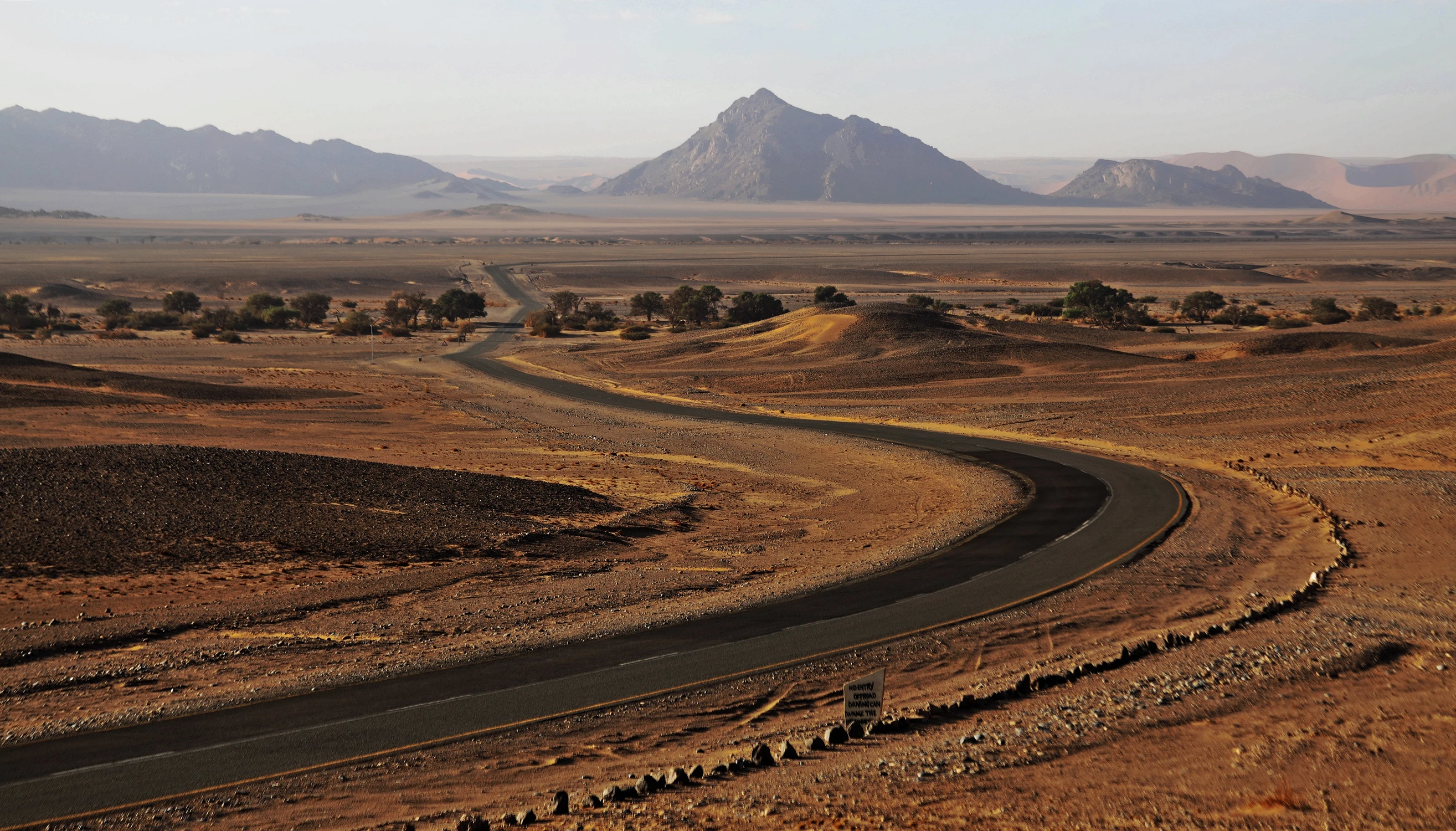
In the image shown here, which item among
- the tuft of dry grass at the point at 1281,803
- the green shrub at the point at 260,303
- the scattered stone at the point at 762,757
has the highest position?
the green shrub at the point at 260,303

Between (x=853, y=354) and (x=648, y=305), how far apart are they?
33837mm

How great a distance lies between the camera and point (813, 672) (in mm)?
16016

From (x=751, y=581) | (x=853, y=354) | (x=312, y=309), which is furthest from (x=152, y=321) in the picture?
(x=751, y=581)

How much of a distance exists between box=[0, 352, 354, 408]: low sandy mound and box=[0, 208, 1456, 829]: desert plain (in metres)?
0.24

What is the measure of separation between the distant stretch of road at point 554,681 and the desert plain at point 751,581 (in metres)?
0.48

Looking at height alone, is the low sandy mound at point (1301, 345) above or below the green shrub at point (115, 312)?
below

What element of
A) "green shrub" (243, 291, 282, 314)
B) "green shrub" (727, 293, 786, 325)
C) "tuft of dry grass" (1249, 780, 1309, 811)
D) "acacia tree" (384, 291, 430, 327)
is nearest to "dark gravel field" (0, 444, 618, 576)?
"tuft of dry grass" (1249, 780, 1309, 811)

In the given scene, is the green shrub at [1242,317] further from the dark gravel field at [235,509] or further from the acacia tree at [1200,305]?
the dark gravel field at [235,509]

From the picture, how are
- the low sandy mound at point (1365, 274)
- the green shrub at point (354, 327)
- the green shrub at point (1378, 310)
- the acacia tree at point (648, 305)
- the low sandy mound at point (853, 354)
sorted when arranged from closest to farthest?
the low sandy mound at point (853, 354) < the green shrub at point (354, 327) < the green shrub at point (1378, 310) < the acacia tree at point (648, 305) < the low sandy mound at point (1365, 274)

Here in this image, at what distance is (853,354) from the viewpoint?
206 feet

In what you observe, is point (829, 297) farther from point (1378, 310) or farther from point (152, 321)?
point (152, 321)

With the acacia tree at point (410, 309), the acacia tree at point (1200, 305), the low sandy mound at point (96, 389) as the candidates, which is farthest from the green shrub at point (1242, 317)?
the low sandy mound at point (96, 389)

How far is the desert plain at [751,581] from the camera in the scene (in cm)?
1172

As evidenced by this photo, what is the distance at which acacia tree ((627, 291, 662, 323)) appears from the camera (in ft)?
306
